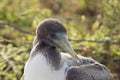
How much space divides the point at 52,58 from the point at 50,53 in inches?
2.8

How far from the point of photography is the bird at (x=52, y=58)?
18.6 feet

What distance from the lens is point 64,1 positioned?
36.5ft

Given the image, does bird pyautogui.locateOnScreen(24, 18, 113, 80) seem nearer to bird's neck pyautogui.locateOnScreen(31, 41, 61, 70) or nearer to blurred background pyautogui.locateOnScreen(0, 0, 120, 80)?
bird's neck pyautogui.locateOnScreen(31, 41, 61, 70)

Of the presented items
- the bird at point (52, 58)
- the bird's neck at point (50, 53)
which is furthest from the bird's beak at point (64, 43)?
the bird's neck at point (50, 53)

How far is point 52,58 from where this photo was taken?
5.72 m

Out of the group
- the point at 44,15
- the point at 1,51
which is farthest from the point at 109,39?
the point at 1,51

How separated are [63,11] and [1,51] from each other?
369cm

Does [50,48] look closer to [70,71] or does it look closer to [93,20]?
[70,71]

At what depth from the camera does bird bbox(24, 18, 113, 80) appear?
5.68 metres

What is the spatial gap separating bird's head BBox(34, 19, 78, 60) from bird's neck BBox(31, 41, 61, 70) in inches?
2.2

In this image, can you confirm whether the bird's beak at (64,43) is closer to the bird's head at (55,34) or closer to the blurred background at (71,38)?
the bird's head at (55,34)

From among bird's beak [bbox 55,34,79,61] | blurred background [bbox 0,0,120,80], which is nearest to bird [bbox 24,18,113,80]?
bird's beak [bbox 55,34,79,61]

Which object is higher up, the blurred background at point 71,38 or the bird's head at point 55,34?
the bird's head at point 55,34

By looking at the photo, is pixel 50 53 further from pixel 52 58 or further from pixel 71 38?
pixel 71 38
